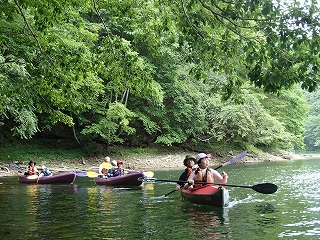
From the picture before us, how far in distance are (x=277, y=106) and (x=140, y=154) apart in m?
11.7

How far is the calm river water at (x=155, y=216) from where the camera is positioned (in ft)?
20.6

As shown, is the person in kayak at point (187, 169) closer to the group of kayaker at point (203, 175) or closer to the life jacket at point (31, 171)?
the group of kayaker at point (203, 175)

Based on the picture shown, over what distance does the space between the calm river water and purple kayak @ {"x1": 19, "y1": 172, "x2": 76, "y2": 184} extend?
298 cm

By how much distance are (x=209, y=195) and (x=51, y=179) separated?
838cm

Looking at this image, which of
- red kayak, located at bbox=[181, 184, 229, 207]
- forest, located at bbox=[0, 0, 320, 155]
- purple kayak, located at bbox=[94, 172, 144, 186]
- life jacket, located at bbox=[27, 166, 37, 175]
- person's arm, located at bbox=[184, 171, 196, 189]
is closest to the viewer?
forest, located at bbox=[0, 0, 320, 155]

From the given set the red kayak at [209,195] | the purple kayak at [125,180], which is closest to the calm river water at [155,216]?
the red kayak at [209,195]

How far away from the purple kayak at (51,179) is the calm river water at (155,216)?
298 centimetres

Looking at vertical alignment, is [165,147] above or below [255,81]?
below

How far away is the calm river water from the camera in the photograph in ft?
20.6

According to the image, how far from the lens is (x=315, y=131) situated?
67125mm

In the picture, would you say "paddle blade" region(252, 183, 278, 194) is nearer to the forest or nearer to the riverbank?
the forest

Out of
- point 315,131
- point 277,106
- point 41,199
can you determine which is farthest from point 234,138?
point 315,131

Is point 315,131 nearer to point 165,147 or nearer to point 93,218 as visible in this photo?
point 165,147

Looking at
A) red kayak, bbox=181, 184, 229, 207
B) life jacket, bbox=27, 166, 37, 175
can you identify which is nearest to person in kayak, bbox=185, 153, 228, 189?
red kayak, bbox=181, 184, 229, 207
